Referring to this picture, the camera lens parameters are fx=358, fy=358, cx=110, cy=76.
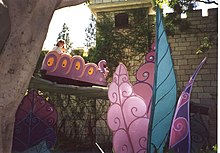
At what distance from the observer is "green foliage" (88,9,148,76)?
12211mm

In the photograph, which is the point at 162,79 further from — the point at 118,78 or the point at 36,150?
the point at 36,150

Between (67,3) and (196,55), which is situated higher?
(67,3)

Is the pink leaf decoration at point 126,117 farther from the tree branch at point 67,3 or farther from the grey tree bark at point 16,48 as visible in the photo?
the grey tree bark at point 16,48

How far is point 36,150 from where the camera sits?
275 inches

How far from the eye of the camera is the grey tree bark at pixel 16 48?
169 inches

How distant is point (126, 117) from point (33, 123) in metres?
2.45

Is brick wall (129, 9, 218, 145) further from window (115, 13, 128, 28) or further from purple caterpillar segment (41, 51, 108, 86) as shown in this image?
purple caterpillar segment (41, 51, 108, 86)

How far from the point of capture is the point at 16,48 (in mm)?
4395

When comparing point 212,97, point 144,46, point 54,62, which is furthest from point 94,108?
point 54,62

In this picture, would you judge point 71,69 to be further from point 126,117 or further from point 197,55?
point 197,55

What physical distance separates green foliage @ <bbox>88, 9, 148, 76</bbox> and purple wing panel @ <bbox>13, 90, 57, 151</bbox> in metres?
4.53

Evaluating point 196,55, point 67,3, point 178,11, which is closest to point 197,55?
point 196,55

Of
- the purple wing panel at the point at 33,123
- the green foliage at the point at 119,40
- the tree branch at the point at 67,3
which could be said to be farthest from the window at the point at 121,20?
the tree branch at the point at 67,3


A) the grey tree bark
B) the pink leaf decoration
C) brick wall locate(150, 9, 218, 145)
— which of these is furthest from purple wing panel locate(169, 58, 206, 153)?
brick wall locate(150, 9, 218, 145)
